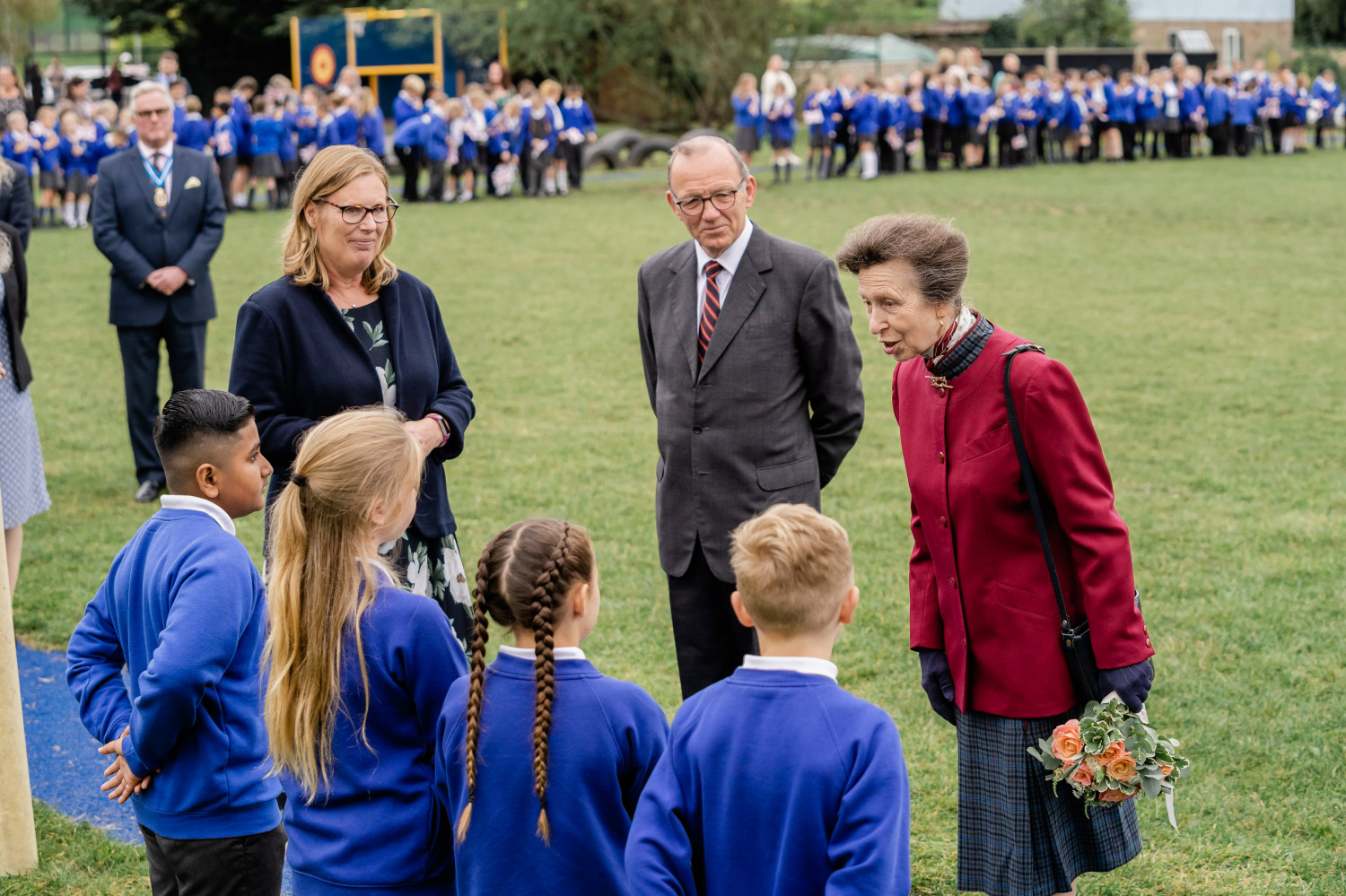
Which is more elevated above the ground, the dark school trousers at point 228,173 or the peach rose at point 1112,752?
the dark school trousers at point 228,173

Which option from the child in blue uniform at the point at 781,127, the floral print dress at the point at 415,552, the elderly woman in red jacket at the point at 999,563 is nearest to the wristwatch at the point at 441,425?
the floral print dress at the point at 415,552

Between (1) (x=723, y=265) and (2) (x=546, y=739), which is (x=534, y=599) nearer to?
(2) (x=546, y=739)

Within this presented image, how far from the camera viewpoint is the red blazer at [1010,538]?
9.68ft

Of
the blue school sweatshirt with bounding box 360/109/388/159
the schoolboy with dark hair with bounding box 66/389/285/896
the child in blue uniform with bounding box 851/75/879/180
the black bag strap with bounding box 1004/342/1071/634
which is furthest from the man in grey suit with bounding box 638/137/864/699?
the child in blue uniform with bounding box 851/75/879/180

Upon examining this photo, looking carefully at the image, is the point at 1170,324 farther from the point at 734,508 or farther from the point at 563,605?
the point at 563,605

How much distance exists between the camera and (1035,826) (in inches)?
123

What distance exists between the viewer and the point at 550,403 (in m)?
10.1

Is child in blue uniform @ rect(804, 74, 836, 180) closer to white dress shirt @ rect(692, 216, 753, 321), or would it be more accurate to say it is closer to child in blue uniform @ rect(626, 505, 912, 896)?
white dress shirt @ rect(692, 216, 753, 321)

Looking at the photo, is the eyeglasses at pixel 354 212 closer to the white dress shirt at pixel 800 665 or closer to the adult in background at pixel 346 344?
the adult in background at pixel 346 344

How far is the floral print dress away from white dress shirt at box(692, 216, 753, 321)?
92 centimetres

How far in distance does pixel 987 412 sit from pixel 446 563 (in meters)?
1.67

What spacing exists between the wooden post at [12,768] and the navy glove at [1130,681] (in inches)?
116

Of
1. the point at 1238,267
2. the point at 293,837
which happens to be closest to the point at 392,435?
the point at 293,837

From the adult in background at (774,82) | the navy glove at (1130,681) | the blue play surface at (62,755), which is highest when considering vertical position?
the adult in background at (774,82)
